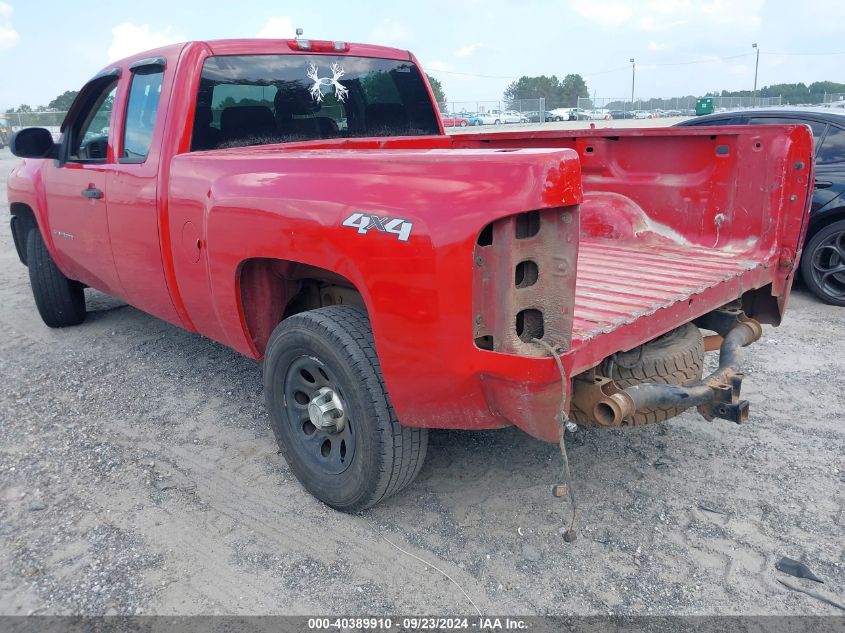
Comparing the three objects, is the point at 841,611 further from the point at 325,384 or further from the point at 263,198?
the point at 263,198

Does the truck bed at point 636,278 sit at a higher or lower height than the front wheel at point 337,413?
higher

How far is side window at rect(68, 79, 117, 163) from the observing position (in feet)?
14.0

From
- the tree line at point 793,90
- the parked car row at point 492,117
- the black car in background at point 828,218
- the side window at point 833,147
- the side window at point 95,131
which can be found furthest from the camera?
the tree line at point 793,90

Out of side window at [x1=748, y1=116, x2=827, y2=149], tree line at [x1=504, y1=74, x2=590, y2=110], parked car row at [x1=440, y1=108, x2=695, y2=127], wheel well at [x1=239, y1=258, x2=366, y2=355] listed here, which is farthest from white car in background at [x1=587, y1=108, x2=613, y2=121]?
wheel well at [x1=239, y1=258, x2=366, y2=355]

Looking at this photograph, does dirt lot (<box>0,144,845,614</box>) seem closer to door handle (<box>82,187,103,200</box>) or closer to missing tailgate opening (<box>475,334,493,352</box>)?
missing tailgate opening (<box>475,334,493,352</box>)

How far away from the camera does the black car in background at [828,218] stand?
19.6 feet

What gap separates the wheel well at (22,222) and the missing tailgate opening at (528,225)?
470cm

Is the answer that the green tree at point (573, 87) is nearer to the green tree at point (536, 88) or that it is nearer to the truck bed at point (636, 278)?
the green tree at point (536, 88)

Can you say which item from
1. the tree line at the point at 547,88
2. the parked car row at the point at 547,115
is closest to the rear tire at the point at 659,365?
the parked car row at the point at 547,115

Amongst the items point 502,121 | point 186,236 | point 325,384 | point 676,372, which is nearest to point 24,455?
point 186,236

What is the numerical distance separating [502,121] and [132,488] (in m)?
40.8

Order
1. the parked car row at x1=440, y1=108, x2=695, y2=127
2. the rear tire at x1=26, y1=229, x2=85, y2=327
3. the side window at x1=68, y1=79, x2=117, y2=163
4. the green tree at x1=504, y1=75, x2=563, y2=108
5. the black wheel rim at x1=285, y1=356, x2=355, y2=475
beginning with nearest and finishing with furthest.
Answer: the black wheel rim at x1=285, y1=356, x2=355, y2=475, the side window at x1=68, y1=79, x2=117, y2=163, the rear tire at x1=26, y1=229, x2=85, y2=327, the parked car row at x1=440, y1=108, x2=695, y2=127, the green tree at x1=504, y1=75, x2=563, y2=108

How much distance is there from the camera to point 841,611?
7.93ft

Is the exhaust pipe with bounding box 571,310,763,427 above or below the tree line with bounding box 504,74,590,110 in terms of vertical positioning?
below
